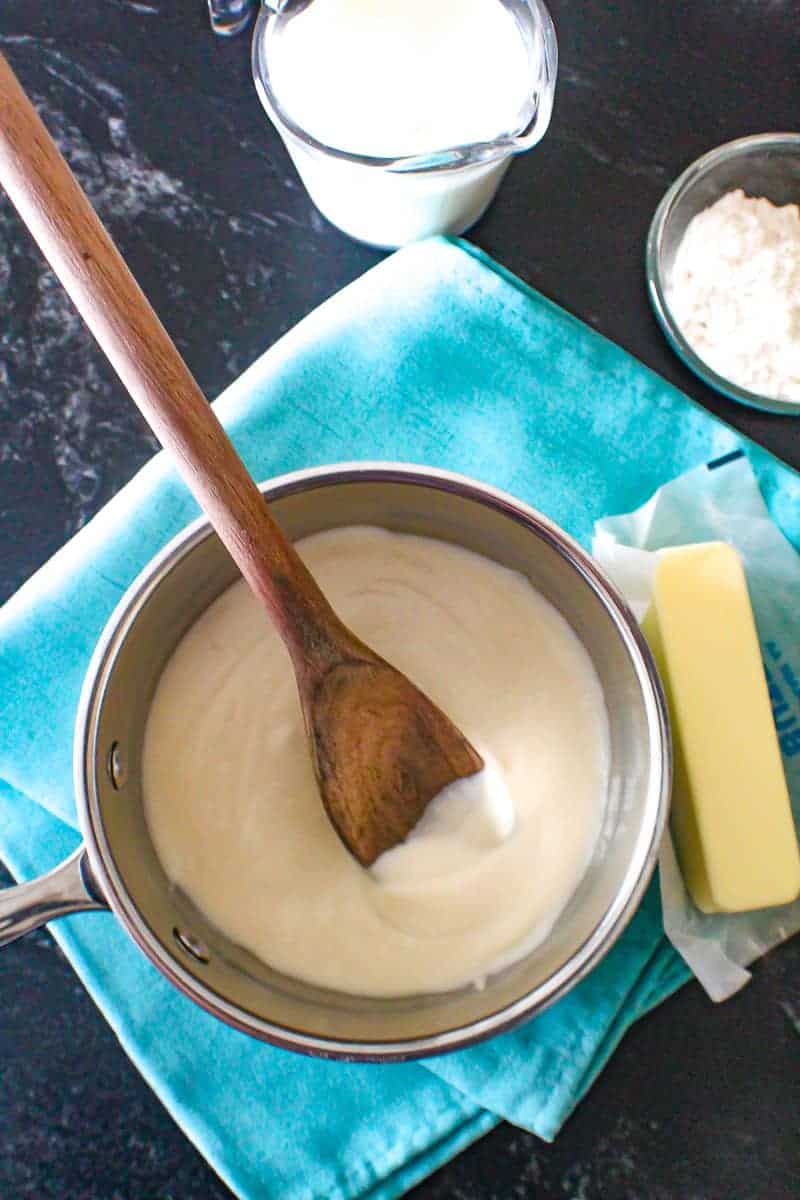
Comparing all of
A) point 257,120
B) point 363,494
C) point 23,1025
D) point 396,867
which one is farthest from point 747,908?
point 257,120

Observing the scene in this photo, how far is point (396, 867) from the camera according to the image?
682 mm

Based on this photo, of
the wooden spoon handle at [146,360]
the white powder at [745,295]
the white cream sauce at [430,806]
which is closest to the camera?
the wooden spoon handle at [146,360]

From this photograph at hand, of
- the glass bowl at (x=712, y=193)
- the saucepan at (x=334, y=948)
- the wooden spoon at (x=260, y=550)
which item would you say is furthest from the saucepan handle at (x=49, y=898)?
the glass bowl at (x=712, y=193)

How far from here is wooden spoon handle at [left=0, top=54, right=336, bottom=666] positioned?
488mm

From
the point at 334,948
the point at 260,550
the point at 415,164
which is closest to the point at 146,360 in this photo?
the point at 260,550

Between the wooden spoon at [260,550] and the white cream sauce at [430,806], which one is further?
the white cream sauce at [430,806]

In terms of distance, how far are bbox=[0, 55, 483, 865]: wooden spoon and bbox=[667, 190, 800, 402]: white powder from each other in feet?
1.21

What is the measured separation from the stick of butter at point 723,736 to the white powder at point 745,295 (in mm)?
179

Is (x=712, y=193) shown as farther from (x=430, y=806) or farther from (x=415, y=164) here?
(x=430, y=806)

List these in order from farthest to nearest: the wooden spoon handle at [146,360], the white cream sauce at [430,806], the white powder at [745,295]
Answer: the white powder at [745,295], the white cream sauce at [430,806], the wooden spoon handle at [146,360]

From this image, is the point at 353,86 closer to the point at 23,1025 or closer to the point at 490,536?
the point at 490,536

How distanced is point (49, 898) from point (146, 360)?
0.28 meters

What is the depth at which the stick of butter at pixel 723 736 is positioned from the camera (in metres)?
0.69

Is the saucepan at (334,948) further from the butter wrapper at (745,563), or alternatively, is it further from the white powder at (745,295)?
the white powder at (745,295)
